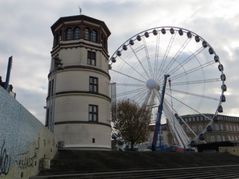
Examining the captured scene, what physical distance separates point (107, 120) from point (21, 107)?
2198 cm

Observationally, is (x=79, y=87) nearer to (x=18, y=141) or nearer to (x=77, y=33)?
(x=77, y=33)

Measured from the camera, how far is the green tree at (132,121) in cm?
5141

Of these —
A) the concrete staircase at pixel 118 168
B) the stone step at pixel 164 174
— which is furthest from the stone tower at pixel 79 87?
the stone step at pixel 164 174

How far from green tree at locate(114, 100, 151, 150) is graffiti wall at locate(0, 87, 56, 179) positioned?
3335 centimetres

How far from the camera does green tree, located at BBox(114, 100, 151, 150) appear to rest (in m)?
51.4

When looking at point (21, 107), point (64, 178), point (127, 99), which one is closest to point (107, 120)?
point (127, 99)

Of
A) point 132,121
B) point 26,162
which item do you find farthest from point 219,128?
point 26,162

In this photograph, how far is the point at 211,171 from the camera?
26.9 metres

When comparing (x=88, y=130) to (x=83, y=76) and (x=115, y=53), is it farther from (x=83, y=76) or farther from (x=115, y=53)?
(x=115, y=53)

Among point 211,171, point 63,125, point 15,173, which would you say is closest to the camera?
point 15,173

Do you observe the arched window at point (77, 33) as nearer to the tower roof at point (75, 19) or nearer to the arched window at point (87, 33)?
the arched window at point (87, 33)

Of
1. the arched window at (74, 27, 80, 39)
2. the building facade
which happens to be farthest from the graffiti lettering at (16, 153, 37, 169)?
the building facade

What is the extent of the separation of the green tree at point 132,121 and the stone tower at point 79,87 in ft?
50.9

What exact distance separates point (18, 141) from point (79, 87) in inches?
802
